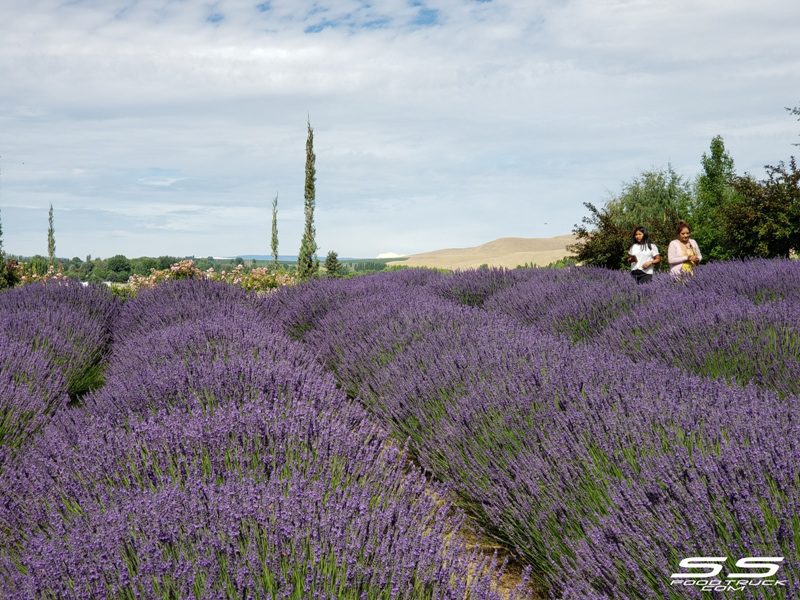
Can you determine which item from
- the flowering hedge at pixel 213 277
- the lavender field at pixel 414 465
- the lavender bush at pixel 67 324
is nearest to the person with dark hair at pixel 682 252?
the lavender field at pixel 414 465

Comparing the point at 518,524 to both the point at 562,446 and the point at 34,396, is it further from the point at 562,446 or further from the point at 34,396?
the point at 34,396

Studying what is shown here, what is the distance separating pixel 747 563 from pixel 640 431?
79cm

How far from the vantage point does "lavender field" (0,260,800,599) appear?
1612mm

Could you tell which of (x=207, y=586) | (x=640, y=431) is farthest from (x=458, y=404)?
(x=207, y=586)

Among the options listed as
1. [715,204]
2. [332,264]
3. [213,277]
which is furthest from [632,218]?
[213,277]

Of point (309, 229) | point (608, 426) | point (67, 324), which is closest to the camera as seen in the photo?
point (608, 426)

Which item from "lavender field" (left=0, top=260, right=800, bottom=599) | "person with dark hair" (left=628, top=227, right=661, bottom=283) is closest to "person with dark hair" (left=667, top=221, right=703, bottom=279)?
"person with dark hair" (left=628, top=227, right=661, bottom=283)

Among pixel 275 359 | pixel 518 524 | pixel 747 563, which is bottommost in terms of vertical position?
pixel 518 524

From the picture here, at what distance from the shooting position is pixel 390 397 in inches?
153

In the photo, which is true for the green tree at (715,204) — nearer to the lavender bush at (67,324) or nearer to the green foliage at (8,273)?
the lavender bush at (67,324)

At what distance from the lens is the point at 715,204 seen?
24.3 metres

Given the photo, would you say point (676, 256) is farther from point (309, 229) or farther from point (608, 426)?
point (309, 229)

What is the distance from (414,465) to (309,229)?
1474cm

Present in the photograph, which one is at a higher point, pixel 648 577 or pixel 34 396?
pixel 34 396
